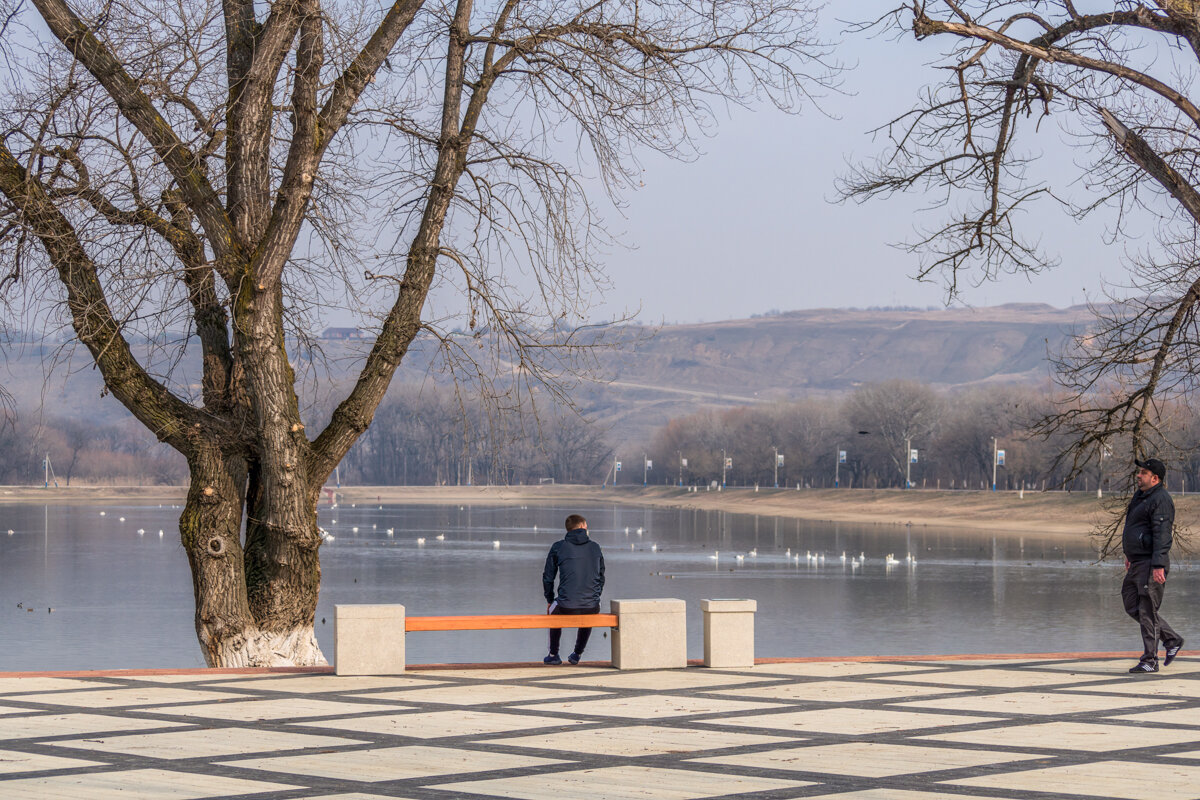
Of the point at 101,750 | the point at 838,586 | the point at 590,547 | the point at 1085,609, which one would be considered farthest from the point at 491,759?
the point at 838,586

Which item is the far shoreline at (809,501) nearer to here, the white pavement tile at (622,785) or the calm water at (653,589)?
the calm water at (653,589)

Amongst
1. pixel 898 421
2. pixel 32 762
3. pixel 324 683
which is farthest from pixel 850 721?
pixel 898 421

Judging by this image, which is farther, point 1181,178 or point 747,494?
point 747,494

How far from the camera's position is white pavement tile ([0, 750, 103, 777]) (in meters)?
8.50

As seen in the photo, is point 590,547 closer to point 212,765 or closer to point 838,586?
point 212,765

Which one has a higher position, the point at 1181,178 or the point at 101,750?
the point at 1181,178

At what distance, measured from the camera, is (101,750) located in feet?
29.9

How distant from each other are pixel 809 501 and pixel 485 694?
394ft

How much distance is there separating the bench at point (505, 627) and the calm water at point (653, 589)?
43.0ft

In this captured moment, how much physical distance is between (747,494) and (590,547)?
438ft

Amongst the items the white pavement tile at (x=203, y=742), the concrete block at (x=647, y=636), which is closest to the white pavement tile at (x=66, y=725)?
the white pavement tile at (x=203, y=742)

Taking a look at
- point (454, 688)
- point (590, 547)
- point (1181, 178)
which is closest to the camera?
point (454, 688)

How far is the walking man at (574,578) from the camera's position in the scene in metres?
14.3

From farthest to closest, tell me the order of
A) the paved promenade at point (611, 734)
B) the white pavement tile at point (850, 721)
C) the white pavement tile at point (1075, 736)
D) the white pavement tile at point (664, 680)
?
1. the white pavement tile at point (664, 680)
2. the white pavement tile at point (850, 721)
3. the white pavement tile at point (1075, 736)
4. the paved promenade at point (611, 734)
